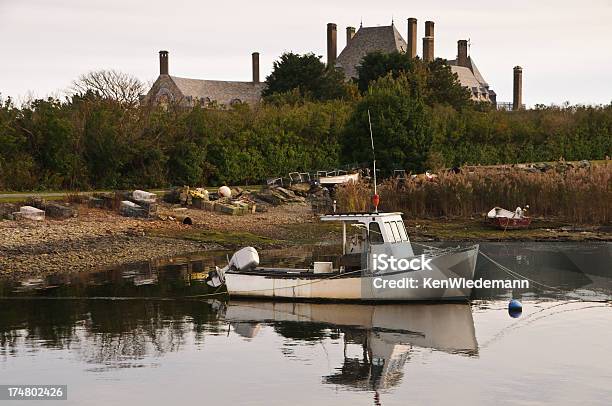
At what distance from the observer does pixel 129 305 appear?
85.7 feet

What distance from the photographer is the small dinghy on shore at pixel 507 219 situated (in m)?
41.5

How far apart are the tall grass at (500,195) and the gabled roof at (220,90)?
51945 millimetres

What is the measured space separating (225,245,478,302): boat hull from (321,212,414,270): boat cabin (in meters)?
0.53

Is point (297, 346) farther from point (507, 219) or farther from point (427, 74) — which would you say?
point (427, 74)

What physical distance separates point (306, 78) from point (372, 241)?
5850 centimetres

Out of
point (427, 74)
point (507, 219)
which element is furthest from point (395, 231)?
point (427, 74)

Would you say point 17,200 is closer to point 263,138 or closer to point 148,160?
point 148,160

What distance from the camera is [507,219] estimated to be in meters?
41.5

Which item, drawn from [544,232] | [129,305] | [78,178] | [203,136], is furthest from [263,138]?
[129,305]

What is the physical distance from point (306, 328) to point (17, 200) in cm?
2184

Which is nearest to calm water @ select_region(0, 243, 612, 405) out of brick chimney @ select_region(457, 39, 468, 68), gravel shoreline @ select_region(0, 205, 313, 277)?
gravel shoreline @ select_region(0, 205, 313, 277)

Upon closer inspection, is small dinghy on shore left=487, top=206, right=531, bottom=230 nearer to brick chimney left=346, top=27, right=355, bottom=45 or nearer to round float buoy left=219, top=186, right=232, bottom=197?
round float buoy left=219, top=186, right=232, bottom=197

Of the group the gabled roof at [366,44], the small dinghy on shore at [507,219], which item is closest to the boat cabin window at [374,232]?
the small dinghy on shore at [507,219]

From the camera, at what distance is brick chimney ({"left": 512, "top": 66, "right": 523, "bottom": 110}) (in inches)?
4373
